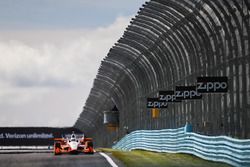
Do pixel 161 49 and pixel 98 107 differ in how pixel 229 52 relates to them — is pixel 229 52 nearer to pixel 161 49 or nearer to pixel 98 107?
pixel 161 49

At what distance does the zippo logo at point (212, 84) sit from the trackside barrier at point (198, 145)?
66.8 inches

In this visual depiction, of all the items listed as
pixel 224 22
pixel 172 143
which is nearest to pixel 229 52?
pixel 224 22

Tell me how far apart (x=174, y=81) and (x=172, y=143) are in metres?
13.2

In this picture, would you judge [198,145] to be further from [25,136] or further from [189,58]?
[25,136]

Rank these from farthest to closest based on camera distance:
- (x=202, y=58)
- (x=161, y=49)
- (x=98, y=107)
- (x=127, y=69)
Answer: (x=98, y=107) < (x=127, y=69) < (x=161, y=49) < (x=202, y=58)

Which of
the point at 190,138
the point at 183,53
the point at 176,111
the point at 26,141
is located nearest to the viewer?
the point at 190,138

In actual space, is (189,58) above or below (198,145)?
above

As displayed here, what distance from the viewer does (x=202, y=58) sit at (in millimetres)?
39062

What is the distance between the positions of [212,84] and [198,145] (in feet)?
7.84

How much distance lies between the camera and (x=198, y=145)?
27.9m

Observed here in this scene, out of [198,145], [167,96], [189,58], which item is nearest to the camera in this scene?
[198,145]

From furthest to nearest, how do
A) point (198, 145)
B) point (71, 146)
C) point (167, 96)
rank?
point (167, 96) < point (71, 146) < point (198, 145)

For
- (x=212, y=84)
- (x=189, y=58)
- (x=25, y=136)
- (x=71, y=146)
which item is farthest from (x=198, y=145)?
(x=25, y=136)

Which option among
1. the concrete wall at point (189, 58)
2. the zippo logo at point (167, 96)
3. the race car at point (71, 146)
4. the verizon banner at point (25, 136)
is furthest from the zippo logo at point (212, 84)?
the verizon banner at point (25, 136)
